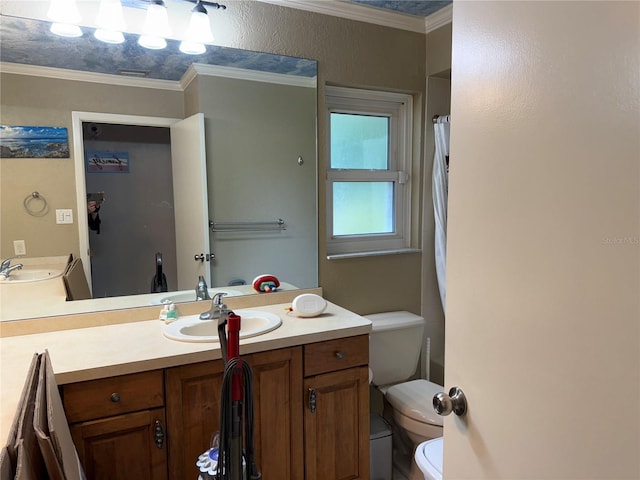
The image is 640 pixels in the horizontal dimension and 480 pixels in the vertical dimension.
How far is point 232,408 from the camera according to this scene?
1.09 m

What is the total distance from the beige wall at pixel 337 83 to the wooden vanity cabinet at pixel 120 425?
0.70 m

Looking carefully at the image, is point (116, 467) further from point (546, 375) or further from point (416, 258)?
point (416, 258)

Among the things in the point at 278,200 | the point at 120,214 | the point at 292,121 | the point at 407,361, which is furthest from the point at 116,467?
the point at 292,121

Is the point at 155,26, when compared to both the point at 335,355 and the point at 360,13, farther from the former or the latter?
the point at 335,355

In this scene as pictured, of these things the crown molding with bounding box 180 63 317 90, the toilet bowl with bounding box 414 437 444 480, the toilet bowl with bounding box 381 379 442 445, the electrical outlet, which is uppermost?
the crown molding with bounding box 180 63 317 90

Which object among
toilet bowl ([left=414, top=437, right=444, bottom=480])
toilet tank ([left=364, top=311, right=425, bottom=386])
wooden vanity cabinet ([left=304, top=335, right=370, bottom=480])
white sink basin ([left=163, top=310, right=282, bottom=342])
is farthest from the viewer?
toilet tank ([left=364, top=311, right=425, bottom=386])

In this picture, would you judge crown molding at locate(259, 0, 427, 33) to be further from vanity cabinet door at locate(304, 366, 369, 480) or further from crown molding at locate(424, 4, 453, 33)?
vanity cabinet door at locate(304, 366, 369, 480)

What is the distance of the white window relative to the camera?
2.37 metres

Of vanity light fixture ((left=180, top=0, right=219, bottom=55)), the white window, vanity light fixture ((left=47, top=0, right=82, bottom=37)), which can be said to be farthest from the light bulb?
the white window

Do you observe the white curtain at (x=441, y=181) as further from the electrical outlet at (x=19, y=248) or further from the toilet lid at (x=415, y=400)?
the electrical outlet at (x=19, y=248)

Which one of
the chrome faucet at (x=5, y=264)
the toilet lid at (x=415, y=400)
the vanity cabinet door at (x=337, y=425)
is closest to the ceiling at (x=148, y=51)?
the chrome faucet at (x=5, y=264)

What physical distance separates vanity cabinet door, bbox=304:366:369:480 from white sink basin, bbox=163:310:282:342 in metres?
0.28

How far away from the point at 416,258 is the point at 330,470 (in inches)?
49.8

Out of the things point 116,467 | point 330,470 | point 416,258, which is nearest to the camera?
point 116,467
